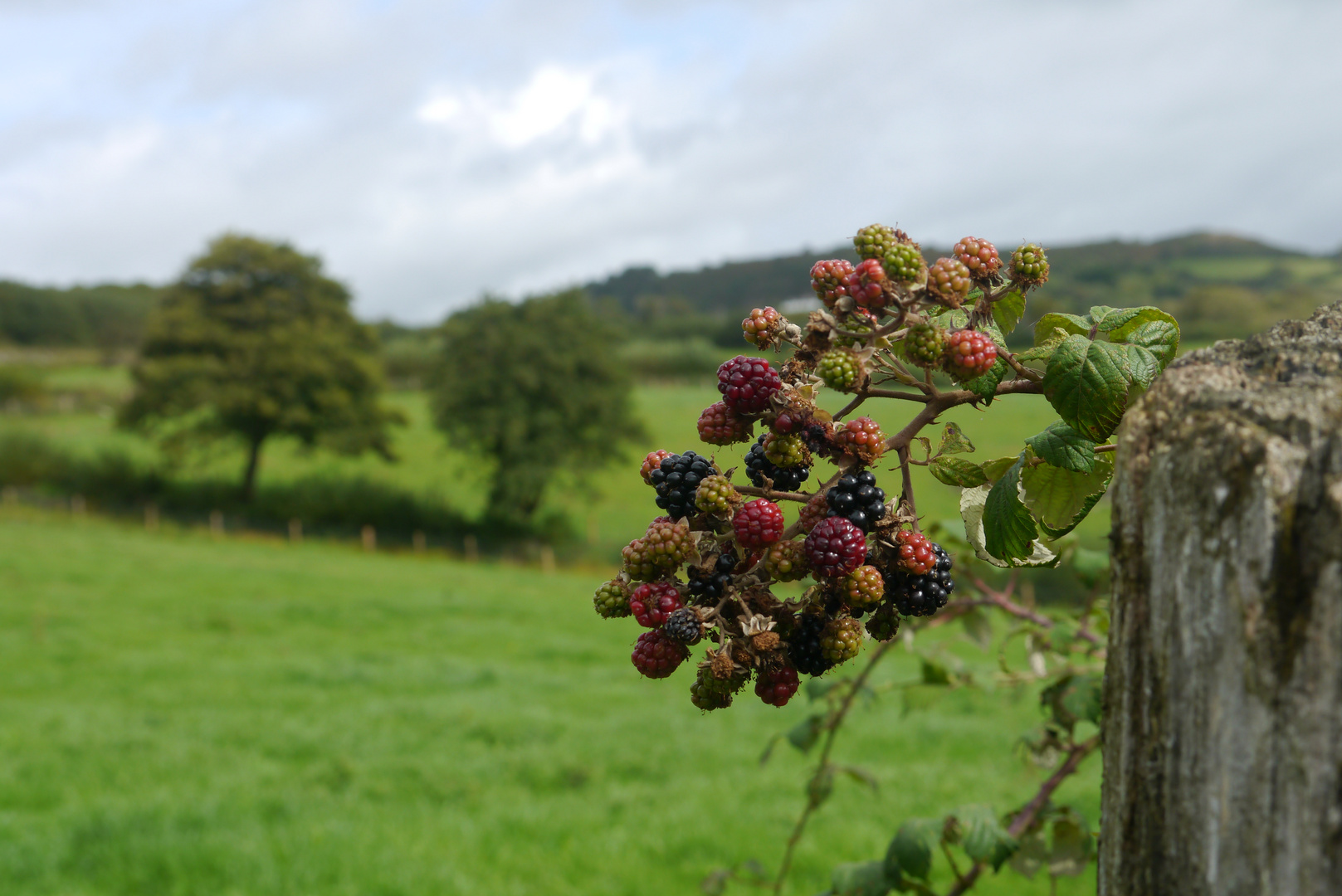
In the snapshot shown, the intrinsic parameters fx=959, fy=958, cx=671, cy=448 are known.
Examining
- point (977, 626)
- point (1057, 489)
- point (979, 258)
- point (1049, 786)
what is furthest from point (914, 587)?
point (977, 626)

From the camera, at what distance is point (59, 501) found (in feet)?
147

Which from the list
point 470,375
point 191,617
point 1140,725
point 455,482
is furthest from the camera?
point 455,482

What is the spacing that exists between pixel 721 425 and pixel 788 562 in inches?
9.3

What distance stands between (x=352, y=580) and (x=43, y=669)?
11292 millimetres

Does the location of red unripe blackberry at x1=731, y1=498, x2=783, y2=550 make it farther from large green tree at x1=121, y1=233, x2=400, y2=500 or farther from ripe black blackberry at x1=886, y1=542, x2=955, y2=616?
large green tree at x1=121, y1=233, x2=400, y2=500

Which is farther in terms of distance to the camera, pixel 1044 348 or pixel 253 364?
pixel 253 364

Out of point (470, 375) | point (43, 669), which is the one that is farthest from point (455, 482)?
point (43, 669)

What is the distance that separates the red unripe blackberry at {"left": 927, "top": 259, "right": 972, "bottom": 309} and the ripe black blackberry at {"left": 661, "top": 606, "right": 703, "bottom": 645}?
0.54 metres

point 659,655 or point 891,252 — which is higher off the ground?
point 891,252

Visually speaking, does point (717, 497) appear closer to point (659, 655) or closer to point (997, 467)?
point (659, 655)

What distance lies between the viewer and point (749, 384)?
4.39 ft

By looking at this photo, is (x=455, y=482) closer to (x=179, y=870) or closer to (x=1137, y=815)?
(x=179, y=870)

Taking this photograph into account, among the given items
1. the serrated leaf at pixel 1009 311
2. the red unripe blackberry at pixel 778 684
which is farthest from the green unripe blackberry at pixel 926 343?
the red unripe blackberry at pixel 778 684

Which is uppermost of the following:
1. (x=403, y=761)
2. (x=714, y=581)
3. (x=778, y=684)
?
(x=714, y=581)
